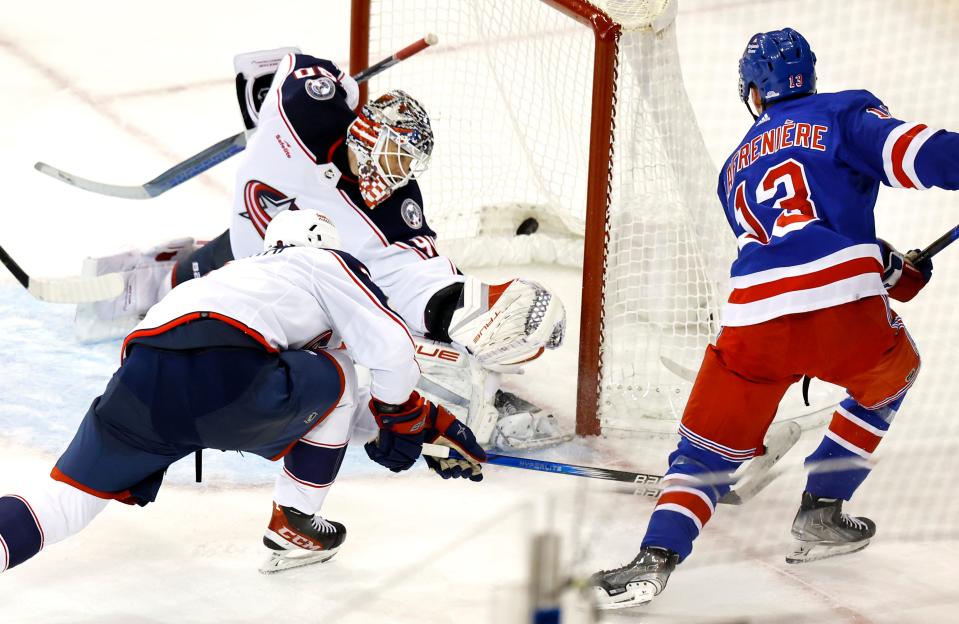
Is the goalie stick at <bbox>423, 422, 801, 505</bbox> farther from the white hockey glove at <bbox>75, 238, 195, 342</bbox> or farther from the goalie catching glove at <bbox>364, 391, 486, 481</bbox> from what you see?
the white hockey glove at <bbox>75, 238, 195, 342</bbox>

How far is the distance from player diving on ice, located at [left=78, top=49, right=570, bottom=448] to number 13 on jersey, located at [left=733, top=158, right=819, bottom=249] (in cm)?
64

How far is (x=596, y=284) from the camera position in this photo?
2932mm

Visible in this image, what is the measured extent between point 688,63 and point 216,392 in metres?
3.39

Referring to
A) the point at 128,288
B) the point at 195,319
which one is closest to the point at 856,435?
the point at 195,319

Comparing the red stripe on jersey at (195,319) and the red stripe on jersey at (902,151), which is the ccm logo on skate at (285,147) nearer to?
the red stripe on jersey at (195,319)

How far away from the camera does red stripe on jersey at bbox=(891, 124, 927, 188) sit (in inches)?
84.5

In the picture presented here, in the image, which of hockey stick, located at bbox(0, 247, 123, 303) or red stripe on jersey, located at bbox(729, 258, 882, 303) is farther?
hockey stick, located at bbox(0, 247, 123, 303)

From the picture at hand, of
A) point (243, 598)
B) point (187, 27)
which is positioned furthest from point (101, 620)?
point (187, 27)

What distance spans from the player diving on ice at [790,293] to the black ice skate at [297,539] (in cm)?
52

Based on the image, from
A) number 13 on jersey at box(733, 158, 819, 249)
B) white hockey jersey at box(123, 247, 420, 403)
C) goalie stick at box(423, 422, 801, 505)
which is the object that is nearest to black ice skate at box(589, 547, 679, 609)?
goalie stick at box(423, 422, 801, 505)

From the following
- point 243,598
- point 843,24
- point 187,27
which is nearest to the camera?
point 243,598

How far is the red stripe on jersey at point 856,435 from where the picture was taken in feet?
8.05

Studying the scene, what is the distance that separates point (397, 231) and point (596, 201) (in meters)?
0.46

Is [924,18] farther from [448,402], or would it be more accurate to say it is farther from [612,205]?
[448,402]
